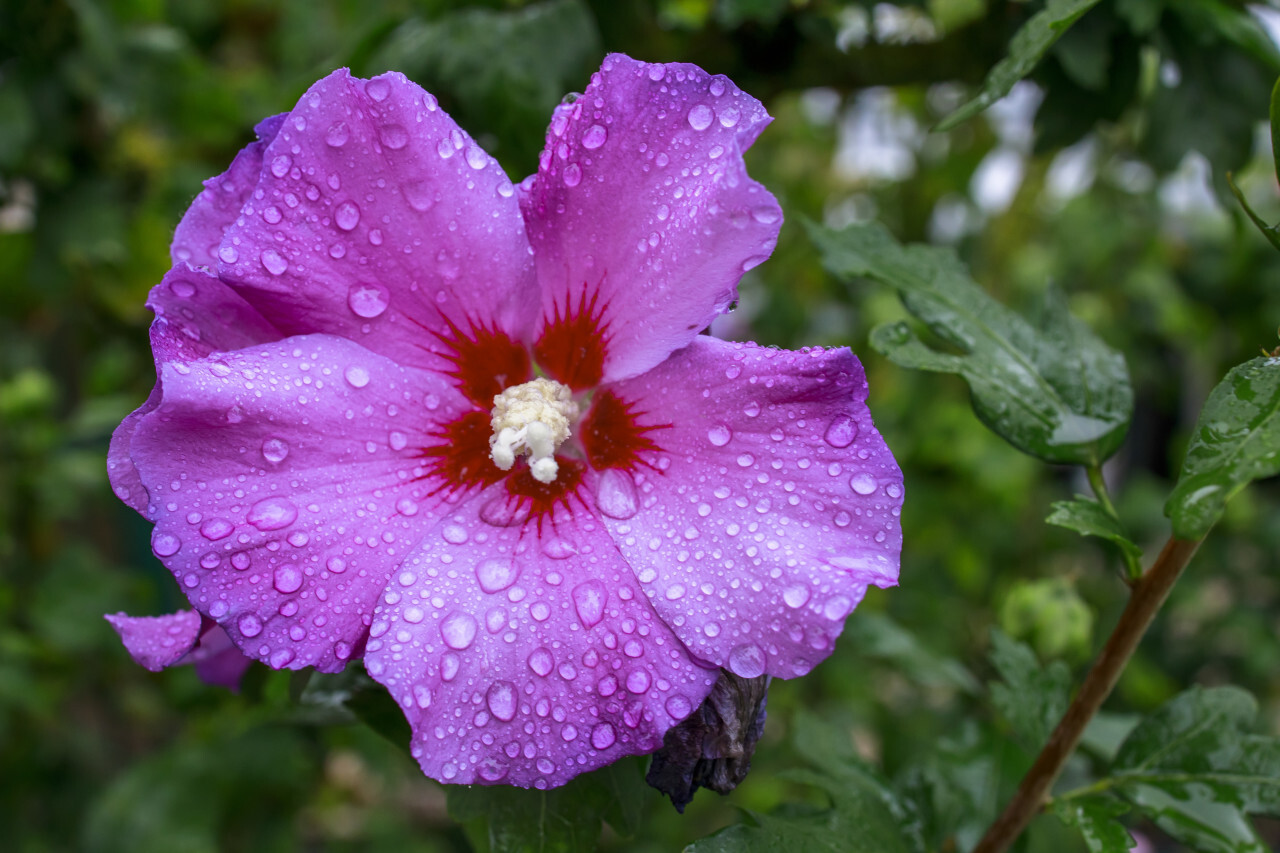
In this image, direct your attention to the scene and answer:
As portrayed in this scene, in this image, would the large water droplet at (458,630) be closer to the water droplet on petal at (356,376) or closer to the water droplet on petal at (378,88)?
the water droplet on petal at (356,376)

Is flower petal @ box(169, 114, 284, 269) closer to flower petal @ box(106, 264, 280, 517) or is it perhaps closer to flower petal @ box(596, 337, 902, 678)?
flower petal @ box(106, 264, 280, 517)

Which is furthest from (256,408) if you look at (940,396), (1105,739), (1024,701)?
(940,396)

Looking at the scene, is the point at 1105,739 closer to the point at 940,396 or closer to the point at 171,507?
the point at 171,507

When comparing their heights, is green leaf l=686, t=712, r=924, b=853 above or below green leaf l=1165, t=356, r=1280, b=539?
below

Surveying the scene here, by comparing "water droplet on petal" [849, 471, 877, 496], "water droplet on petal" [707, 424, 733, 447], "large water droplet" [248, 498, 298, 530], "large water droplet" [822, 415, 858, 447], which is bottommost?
"large water droplet" [248, 498, 298, 530]

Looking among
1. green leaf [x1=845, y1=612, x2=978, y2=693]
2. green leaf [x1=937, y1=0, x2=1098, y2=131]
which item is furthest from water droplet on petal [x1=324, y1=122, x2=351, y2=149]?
green leaf [x1=845, y1=612, x2=978, y2=693]
